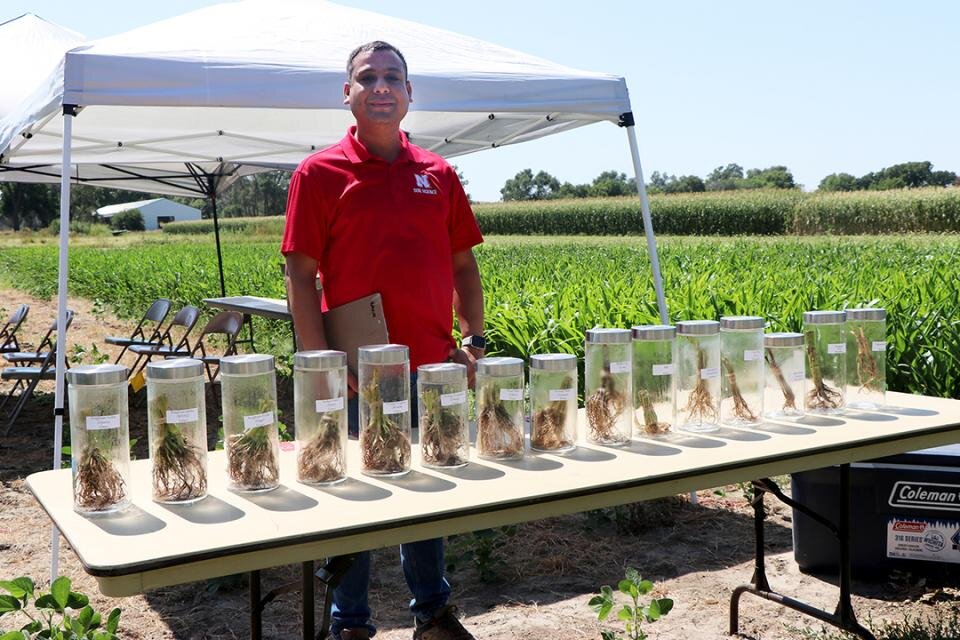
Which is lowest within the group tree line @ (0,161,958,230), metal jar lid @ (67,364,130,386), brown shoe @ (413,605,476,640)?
brown shoe @ (413,605,476,640)

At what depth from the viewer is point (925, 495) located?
12.8 feet

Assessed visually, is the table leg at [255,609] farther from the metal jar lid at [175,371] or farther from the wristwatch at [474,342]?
the wristwatch at [474,342]

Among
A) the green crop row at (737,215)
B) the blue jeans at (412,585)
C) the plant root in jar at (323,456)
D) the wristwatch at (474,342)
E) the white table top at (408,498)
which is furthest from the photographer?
the green crop row at (737,215)

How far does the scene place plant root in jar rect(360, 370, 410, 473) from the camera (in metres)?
2.45

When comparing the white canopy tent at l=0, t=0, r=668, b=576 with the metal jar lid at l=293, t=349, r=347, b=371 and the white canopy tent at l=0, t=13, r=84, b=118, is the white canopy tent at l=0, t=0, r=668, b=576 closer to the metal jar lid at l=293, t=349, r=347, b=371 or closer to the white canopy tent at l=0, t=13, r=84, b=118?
the white canopy tent at l=0, t=13, r=84, b=118

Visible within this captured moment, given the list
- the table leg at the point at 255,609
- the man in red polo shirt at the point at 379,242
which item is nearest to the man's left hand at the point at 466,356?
the man in red polo shirt at the point at 379,242

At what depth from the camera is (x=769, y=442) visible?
2.77 m

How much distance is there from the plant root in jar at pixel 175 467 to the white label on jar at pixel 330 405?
30 centimetres

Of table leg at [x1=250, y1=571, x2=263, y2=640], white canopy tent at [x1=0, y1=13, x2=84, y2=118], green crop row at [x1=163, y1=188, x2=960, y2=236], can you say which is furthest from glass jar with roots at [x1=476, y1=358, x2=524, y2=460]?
green crop row at [x1=163, y1=188, x2=960, y2=236]

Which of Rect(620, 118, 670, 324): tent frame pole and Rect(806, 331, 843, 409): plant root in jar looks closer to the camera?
Rect(806, 331, 843, 409): plant root in jar

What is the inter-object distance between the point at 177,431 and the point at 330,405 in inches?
14.4

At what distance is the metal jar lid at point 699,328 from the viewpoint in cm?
282

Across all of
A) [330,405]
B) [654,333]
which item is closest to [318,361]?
[330,405]

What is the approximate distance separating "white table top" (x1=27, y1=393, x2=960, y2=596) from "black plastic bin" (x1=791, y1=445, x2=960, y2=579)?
37.9 inches
